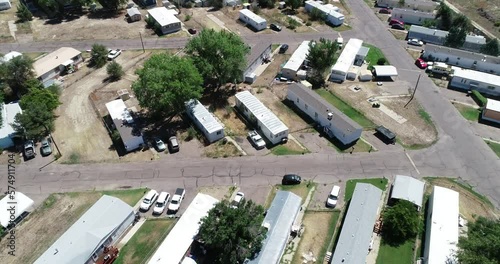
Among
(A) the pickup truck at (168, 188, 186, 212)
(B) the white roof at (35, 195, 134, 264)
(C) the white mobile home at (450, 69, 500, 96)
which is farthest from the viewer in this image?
(C) the white mobile home at (450, 69, 500, 96)

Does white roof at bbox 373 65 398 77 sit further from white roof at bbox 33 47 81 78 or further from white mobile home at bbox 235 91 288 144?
white roof at bbox 33 47 81 78

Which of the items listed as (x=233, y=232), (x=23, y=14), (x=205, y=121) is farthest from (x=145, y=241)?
(x=23, y=14)

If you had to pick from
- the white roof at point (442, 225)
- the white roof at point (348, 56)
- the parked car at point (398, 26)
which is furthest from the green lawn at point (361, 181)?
the parked car at point (398, 26)

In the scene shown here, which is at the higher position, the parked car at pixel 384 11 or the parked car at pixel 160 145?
the parked car at pixel 384 11

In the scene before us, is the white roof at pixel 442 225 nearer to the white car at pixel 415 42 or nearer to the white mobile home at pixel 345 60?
the white mobile home at pixel 345 60

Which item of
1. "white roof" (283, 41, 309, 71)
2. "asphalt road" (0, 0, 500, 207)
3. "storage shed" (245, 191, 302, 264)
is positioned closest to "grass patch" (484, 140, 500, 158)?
"asphalt road" (0, 0, 500, 207)
